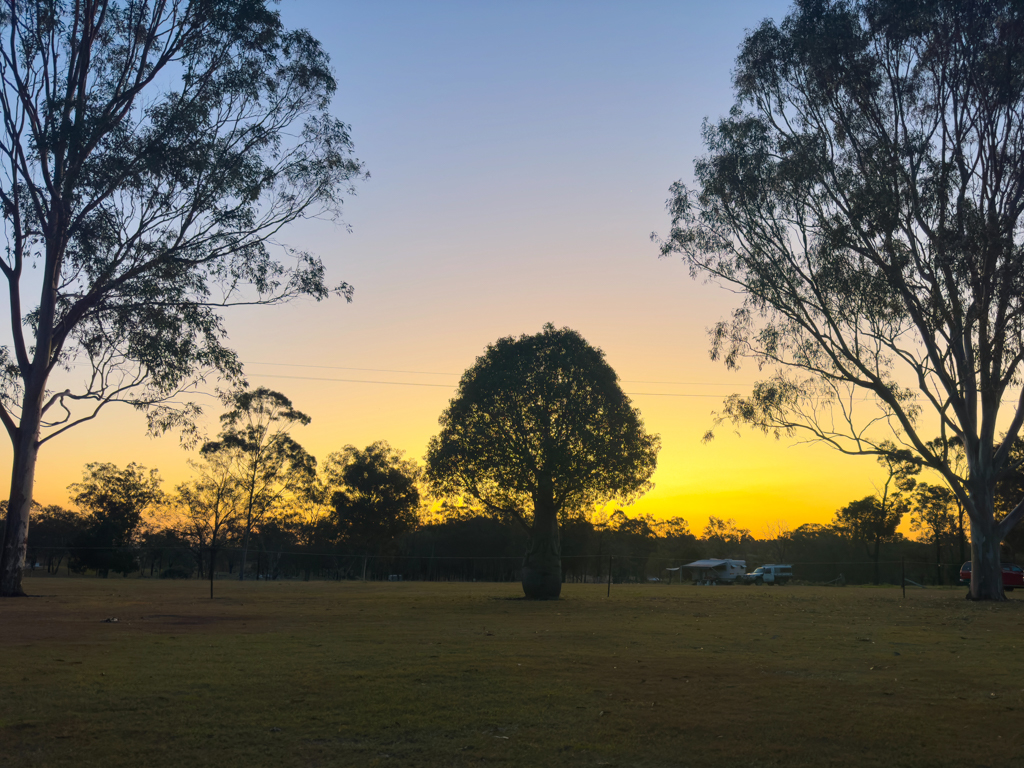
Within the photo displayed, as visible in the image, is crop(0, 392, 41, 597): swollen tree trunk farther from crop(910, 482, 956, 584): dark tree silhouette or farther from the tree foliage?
crop(910, 482, 956, 584): dark tree silhouette

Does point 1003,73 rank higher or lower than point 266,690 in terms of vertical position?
higher

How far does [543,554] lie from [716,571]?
51.3 m

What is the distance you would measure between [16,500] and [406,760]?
2005cm

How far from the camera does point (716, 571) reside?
7238cm

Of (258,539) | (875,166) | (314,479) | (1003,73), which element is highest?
(1003,73)

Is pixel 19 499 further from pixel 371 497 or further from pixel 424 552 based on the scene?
pixel 424 552

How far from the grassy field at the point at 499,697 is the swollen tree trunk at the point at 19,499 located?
26.0 feet

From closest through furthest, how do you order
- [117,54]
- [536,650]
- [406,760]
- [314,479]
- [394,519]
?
1. [406,760]
2. [536,650]
3. [117,54]
4. [314,479]
5. [394,519]

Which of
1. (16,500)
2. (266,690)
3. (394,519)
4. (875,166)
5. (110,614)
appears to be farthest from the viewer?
(394,519)

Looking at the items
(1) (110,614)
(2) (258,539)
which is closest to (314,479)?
(2) (258,539)

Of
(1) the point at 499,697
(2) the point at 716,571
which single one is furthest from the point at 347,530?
(1) the point at 499,697

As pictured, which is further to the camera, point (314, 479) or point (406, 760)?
point (314, 479)

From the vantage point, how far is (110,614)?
53.2ft

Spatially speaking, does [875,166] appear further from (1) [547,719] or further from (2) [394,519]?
(2) [394,519]
